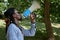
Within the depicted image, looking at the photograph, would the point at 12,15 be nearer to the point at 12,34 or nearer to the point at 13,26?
the point at 13,26

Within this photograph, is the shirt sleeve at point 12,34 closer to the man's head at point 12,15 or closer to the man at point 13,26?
the man at point 13,26

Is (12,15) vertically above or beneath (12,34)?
above

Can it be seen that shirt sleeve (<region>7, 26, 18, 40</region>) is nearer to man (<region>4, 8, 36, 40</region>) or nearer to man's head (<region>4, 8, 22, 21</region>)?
man (<region>4, 8, 36, 40</region>)

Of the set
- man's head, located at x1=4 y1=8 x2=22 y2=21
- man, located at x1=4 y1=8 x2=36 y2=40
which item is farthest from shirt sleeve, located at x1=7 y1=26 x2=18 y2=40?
man's head, located at x1=4 y1=8 x2=22 y2=21

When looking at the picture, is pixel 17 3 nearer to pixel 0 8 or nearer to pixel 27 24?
pixel 0 8

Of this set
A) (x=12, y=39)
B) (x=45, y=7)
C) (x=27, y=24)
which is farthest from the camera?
(x=27, y=24)

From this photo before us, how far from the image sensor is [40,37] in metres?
8.70

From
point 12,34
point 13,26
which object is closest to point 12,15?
point 13,26

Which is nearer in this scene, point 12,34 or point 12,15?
point 12,34

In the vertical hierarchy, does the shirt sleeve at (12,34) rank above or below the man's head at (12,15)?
below

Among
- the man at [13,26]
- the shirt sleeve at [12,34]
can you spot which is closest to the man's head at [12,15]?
the man at [13,26]

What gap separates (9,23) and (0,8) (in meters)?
4.92

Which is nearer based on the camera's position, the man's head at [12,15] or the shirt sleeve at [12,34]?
the shirt sleeve at [12,34]

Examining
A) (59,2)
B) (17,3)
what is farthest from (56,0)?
(17,3)
